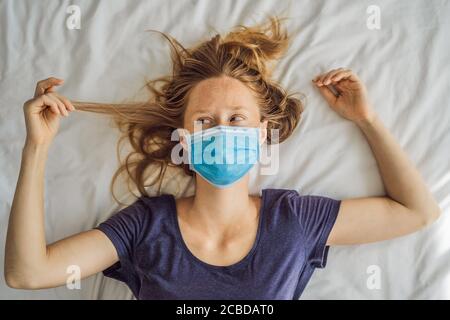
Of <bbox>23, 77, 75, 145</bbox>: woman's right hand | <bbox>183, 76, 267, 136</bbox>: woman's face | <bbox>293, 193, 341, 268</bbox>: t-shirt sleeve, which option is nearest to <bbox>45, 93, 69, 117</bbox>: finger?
<bbox>23, 77, 75, 145</bbox>: woman's right hand

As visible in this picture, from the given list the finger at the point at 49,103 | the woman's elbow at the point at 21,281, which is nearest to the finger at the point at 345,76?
the finger at the point at 49,103

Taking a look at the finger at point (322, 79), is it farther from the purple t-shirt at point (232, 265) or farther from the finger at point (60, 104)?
the finger at point (60, 104)

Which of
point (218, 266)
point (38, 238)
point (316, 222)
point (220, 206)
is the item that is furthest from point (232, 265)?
point (38, 238)

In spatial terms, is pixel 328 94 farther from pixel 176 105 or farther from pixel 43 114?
pixel 43 114

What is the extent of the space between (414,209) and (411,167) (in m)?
0.12

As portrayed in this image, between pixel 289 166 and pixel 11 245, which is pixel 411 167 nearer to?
pixel 289 166

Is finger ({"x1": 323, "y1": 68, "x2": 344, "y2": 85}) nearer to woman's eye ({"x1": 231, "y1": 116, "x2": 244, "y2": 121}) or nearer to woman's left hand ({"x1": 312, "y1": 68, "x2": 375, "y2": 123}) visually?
woman's left hand ({"x1": 312, "y1": 68, "x2": 375, "y2": 123})

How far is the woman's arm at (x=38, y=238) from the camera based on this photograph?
1156 millimetres

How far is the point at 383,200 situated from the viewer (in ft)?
4.36

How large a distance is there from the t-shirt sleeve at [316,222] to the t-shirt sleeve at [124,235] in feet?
1.44

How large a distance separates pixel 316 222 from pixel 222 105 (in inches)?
16.3

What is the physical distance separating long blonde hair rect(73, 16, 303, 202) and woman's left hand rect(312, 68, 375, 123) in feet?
0.30

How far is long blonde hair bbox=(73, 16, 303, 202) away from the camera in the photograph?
1.34 meters

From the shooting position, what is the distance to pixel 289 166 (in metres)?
1.40
